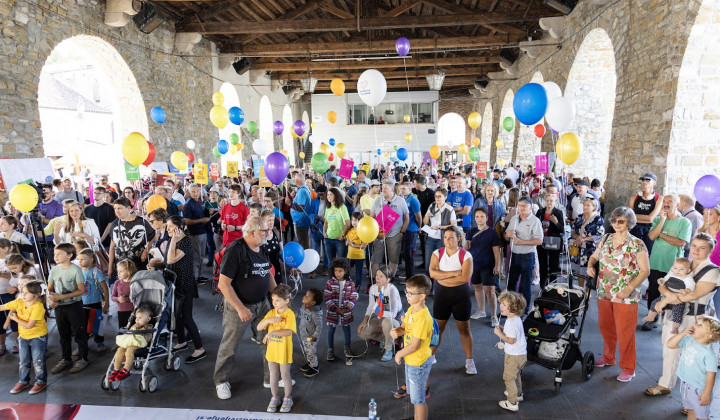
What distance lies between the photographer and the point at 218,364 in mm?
3164

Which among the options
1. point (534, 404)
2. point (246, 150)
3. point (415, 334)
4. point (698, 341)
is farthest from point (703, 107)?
point (246, 150)

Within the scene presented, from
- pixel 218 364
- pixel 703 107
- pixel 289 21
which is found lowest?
pixel 218 364

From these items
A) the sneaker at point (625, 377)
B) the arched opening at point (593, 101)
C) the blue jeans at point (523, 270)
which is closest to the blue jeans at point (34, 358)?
the blue jeans at point (523, 270)

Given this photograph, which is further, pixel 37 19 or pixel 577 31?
pixel 577 31

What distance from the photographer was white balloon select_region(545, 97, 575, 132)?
5.24 m

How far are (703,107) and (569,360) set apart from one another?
164 inches

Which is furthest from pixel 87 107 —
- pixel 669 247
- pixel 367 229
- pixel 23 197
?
pixel 669 247

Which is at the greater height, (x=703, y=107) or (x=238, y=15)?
(x=238, y=15)

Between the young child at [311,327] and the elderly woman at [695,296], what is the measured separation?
105 inches

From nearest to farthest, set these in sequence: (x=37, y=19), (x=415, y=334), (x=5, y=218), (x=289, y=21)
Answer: (x=415, y=334)
(x=5, y=218)
(x=37, y=19)
(x=289, y=21)

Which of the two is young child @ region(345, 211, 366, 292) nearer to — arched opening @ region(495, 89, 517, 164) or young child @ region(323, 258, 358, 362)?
young child @ region(323, 258, 358, 362)

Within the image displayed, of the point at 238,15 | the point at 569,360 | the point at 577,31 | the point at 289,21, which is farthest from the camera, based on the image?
the point at 238,15

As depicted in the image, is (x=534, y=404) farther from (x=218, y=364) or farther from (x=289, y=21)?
(x=289, y=21)

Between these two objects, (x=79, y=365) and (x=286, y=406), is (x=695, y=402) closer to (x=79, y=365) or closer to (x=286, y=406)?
(x=286, y=406)
